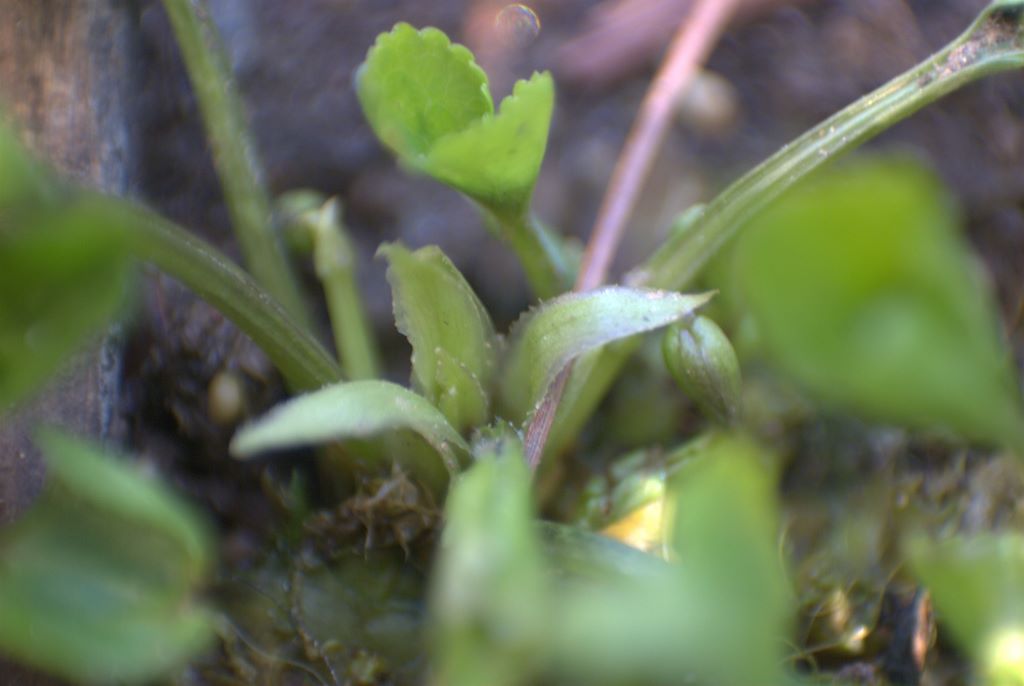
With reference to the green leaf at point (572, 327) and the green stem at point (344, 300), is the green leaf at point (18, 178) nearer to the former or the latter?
the green leaf at point (572, 327)

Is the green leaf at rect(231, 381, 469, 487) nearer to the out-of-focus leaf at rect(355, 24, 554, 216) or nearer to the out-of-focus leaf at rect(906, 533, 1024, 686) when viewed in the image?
the out-of-focus leaf at rect(355, 24, 554, 216)

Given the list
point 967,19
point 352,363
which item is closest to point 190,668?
point 352,363

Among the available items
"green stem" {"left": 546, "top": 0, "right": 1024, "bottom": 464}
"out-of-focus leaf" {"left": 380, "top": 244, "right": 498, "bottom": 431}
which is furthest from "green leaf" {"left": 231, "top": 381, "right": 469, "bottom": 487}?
"green stem" {"left": 546, "top": 0, "right": 1024, "bottom": 464}

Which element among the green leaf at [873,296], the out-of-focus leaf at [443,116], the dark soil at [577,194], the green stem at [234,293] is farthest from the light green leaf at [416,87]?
the green leaf at [873,296]

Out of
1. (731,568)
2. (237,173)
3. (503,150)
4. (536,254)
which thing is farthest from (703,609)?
(237,173)

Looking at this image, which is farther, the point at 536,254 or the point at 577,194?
the point at 577,194

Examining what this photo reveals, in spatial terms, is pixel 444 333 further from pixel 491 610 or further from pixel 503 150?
pixel 491 610
